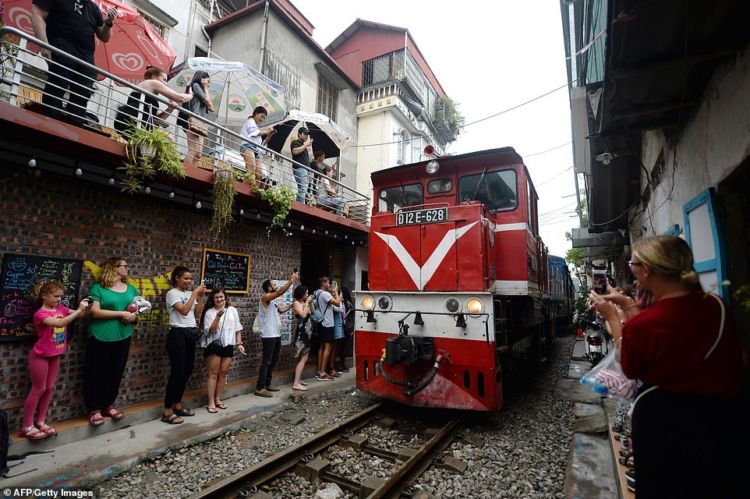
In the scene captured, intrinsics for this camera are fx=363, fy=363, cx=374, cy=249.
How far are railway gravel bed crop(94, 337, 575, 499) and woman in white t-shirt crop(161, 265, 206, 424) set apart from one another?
1077 millimetres

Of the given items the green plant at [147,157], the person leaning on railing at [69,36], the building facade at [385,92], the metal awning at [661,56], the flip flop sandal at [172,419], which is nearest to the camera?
→ the metal awning at [661,56]

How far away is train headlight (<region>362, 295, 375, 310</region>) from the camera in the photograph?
17.3 feet

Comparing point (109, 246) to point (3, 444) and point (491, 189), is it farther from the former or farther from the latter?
point (491, 189)

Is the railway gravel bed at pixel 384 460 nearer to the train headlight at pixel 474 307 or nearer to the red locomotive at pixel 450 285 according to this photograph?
the red locomotive at pixel 450 285

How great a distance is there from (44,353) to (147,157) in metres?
2.53

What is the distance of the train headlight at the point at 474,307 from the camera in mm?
4508

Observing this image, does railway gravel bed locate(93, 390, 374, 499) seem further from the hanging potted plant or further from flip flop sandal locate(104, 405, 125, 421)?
the hanging potted plant

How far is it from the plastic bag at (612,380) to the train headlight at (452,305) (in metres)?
2.43

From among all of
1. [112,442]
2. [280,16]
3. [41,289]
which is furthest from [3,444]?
[280,16]

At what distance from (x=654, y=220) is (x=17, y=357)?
9025 millimetres

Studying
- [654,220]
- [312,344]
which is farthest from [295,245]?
[654,220]

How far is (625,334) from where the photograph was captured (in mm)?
1757

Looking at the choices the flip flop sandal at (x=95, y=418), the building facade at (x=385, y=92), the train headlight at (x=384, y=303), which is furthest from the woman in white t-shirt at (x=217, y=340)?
the building facade at (x=385, y=92)

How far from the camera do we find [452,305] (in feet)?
15.4
